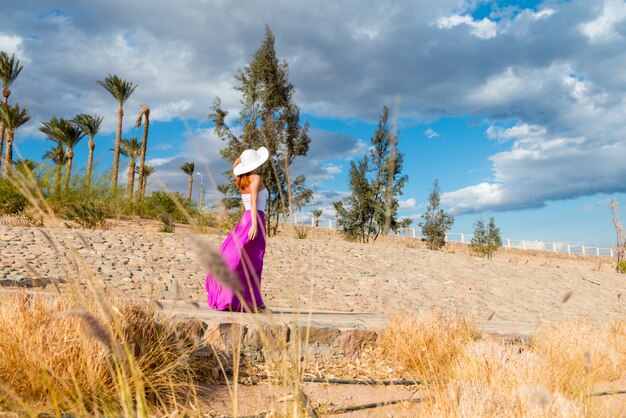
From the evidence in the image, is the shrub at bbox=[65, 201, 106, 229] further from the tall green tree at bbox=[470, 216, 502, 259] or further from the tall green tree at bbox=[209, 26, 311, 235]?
the tall green tree at bbox=[470, 216, 502, 259]

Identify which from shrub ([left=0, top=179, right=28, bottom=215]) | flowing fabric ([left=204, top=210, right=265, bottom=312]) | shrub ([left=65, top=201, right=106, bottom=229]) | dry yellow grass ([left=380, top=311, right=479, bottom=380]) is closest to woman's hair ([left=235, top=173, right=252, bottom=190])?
flowing fabric ([left=204, top=210, right=265, bottom=312])

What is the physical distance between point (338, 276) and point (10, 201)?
11935 millimetres

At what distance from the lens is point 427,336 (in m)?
4.77

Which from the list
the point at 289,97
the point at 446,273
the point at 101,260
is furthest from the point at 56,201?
the point at 446,273

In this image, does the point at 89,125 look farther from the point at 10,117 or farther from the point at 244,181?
the point at 244,181

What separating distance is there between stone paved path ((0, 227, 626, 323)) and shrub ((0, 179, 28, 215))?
5.71 meters

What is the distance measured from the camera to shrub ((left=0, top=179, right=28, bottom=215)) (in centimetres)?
1642

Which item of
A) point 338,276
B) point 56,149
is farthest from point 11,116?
point 338,276

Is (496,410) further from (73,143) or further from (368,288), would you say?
(73,143)

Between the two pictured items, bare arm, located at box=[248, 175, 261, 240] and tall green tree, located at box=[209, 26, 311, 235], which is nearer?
bare arm, located at box=[248, 175, 261, 240]

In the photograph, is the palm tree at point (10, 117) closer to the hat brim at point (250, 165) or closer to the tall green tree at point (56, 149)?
the tall green tree at point (56, 149)

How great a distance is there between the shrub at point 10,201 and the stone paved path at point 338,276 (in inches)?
225

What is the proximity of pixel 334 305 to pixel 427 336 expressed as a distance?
14.3ft

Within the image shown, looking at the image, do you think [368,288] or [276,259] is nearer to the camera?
[368,288]
